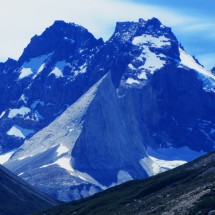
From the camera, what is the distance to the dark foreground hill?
11606cm

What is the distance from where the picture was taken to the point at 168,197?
133125mm

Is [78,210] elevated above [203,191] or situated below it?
above

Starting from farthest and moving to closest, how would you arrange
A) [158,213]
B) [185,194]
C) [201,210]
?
[185,194], [158,213], [201,210]

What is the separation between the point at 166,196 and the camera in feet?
449

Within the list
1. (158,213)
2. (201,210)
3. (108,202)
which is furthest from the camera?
(108,202)

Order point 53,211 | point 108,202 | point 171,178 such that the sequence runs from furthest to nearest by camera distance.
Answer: point 53,211
point 108,202
point 171,178

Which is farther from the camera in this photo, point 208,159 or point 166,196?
point 208,159

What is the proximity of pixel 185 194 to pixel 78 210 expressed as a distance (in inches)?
2180

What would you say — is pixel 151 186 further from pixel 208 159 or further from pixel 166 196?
pixel 166 196

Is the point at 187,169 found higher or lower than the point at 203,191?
higher

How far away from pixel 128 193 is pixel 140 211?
4530 centimetres

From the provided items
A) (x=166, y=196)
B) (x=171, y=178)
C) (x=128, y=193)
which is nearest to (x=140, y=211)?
(x=166, y=196)

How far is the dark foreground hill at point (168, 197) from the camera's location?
11606cm

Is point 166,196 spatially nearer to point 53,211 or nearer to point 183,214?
point 183,214
